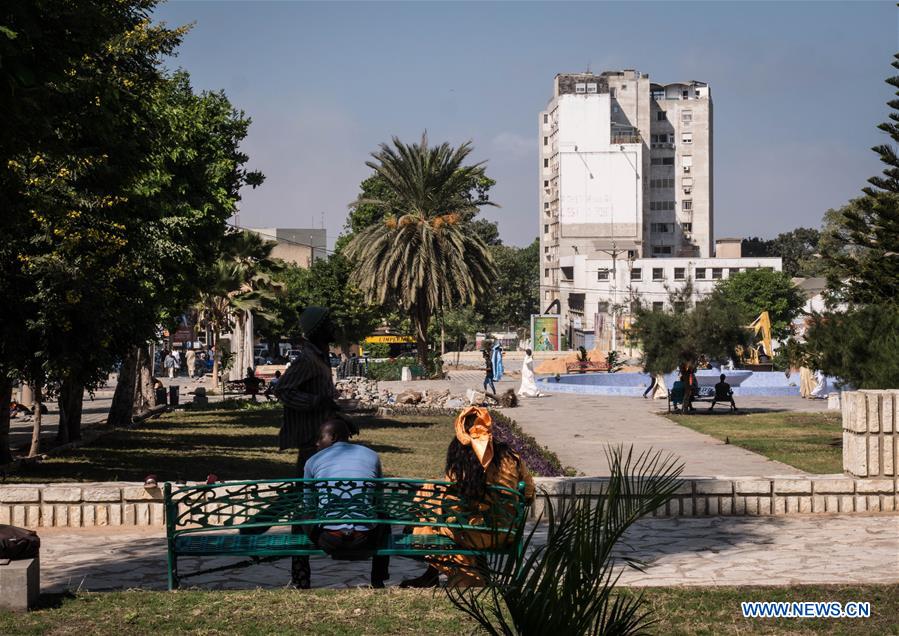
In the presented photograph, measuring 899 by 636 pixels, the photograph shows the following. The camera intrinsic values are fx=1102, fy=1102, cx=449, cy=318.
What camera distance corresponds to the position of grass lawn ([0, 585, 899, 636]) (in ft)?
18.6

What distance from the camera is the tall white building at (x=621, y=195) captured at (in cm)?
9481

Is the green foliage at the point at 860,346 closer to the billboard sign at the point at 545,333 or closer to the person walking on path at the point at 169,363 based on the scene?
the person walking on path at the point at 169,363

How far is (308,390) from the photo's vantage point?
25.5ft

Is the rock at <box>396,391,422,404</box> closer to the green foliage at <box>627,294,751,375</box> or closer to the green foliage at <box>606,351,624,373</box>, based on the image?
the green foliage at <box>627,294,751,375</box>

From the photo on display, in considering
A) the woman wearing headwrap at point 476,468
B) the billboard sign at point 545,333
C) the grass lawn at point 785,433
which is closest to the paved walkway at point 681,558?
the woman wearing headwrap at point 476,468

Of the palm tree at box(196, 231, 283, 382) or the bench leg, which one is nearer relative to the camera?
the bench leg

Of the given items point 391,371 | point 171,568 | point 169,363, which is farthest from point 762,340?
point 171,568

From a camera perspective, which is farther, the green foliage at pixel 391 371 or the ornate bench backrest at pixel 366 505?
the green foliage at pixel 391 371

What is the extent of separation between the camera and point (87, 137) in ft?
31.3

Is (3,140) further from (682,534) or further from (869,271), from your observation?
(869,271)

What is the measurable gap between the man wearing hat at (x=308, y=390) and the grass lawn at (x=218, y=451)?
19.6 feet

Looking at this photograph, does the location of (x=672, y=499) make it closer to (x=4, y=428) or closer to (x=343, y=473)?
(x=343, y=473)

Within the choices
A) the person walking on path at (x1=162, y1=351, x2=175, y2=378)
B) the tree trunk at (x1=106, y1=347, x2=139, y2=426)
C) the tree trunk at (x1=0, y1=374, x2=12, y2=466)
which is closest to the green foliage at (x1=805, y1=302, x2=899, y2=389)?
the tree trunk at (x1=0, y1=374, x2=12, y2=466)

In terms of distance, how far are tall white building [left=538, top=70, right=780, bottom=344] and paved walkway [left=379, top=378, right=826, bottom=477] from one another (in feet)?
161
